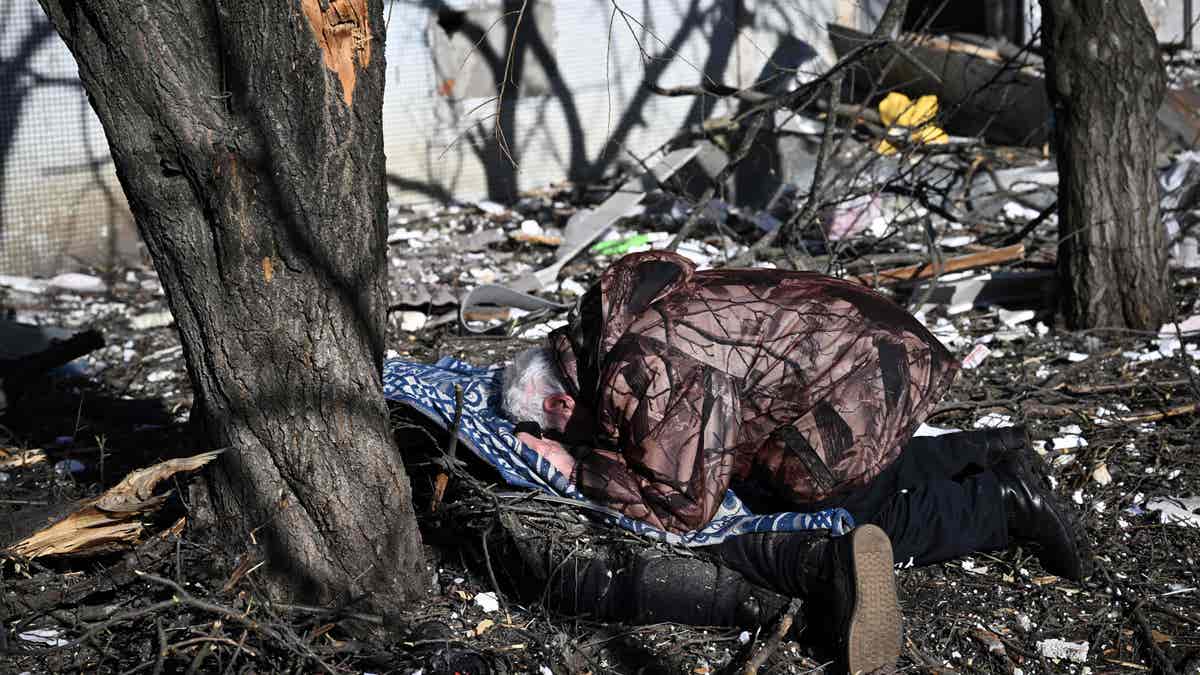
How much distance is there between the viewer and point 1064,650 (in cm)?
310

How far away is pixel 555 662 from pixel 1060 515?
1.60 metres

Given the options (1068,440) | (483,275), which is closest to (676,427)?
(1068,440)

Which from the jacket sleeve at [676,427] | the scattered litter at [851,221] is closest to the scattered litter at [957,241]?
the scattered litter at [851,221]

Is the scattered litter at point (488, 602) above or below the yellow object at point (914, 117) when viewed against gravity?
below

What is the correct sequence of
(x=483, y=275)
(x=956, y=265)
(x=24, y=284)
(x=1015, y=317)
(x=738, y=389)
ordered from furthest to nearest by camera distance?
(x=24, y=284)
(x=483, y=275)
(x=956, y=265)
(x=1015, y=317)
(x=738, y=389)

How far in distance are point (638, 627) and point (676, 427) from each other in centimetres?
59

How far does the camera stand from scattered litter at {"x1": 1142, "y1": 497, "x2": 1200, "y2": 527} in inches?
145

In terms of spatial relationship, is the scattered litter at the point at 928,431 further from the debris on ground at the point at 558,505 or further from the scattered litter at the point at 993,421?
the scattered litter at the point at 993,421

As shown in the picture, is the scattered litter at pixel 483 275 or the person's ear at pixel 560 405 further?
the scattered litter at pixel 483 275

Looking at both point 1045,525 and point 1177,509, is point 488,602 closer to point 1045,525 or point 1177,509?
point 1045,525

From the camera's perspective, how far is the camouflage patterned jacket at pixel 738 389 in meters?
3.12

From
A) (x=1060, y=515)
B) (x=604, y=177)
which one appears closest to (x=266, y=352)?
(x=1060, y=515)

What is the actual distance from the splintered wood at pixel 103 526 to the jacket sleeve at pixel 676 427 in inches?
54.4

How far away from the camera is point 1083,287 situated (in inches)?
204
